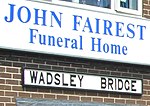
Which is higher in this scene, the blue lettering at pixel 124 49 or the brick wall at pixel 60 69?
the blue lettering at pixel 124 49

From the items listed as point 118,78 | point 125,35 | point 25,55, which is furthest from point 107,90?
point 25,55

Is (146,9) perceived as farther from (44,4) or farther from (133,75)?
(44,4)

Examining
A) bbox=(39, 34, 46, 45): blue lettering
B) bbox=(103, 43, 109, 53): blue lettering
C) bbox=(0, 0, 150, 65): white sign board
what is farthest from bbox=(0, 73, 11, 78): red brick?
bbox=(103, 43, 109, 53): blue lettering

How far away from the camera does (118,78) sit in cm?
914

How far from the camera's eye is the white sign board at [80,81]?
823 centimetres

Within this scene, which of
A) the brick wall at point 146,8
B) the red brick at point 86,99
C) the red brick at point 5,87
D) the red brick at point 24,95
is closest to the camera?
the red brick at point 5,87

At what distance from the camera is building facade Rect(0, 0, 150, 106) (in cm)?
806

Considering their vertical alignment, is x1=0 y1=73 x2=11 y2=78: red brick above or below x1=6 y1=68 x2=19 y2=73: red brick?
below

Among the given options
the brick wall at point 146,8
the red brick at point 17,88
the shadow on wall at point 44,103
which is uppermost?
the brick wall at point 146,8

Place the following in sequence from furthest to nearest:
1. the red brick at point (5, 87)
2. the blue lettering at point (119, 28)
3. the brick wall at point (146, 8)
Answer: the brick wall at point (146, 8) → the blue lettering at point (119, 28) → the red brick at point (5, 87)

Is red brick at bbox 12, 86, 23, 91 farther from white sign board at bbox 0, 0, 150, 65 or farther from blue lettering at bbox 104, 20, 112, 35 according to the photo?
blue lettering at bbox 104, 20, 112, 35

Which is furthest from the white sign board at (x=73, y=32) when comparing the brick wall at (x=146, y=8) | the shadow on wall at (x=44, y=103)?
the shadow on wall at (x=44, y=103)

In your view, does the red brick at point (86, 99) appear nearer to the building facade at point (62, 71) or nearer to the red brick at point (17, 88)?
the building facade at point (62, 71)

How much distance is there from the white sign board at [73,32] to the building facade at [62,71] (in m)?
0.11
